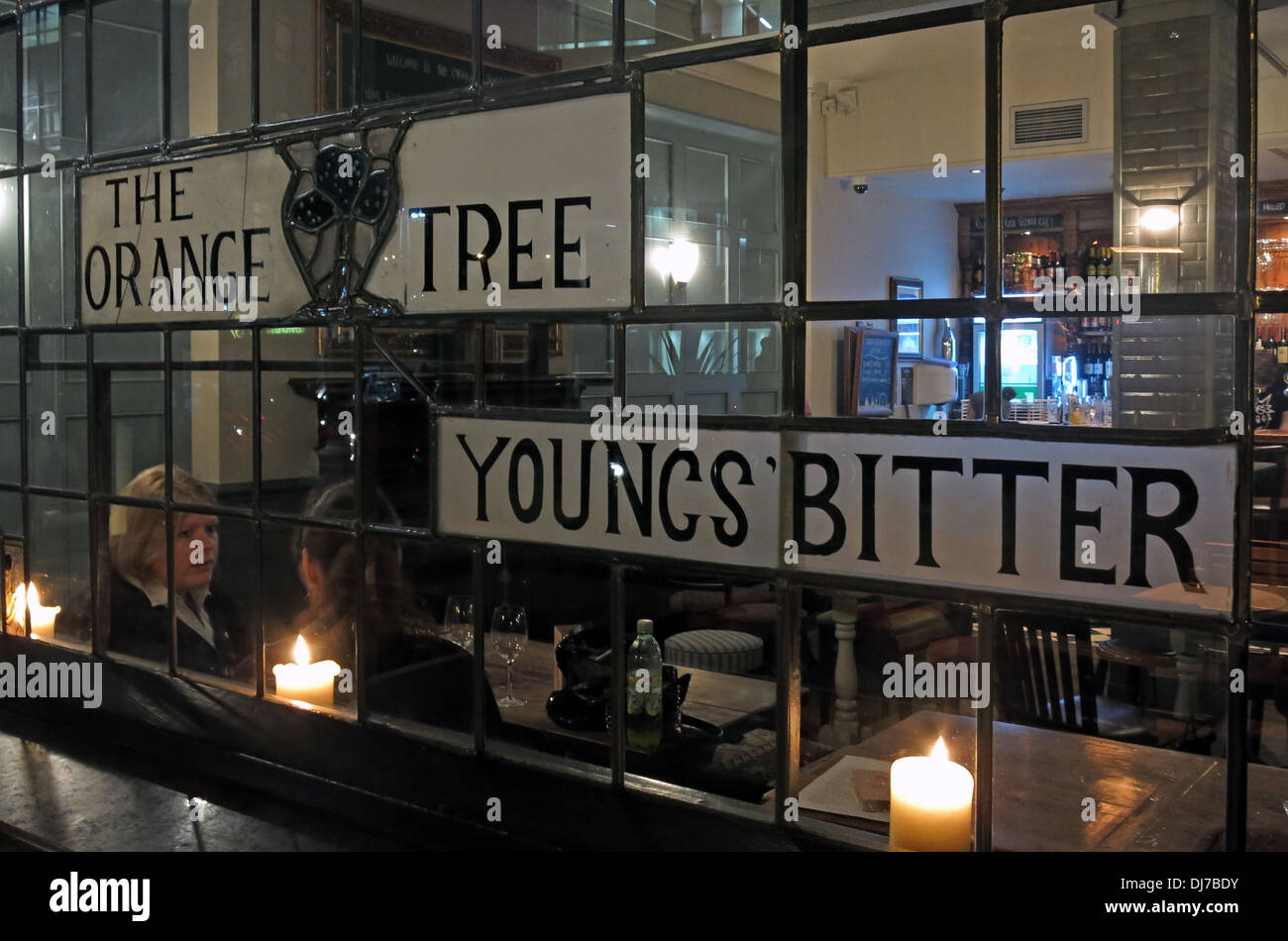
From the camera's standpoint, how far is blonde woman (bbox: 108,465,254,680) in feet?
7.31

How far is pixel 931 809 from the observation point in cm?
130

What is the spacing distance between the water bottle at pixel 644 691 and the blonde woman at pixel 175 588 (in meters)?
0.86

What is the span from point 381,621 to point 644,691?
1.71 feet

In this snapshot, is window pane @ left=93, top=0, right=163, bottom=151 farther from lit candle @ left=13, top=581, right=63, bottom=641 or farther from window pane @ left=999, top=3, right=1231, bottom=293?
window pane @ left=999, top=3, right=1231, bottom=293

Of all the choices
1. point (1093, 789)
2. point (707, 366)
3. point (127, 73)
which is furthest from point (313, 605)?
point (1093, 789)

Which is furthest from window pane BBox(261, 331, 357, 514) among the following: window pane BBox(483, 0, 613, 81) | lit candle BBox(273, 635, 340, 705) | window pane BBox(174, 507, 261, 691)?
window pane BBox(483, 0, 613, 81)

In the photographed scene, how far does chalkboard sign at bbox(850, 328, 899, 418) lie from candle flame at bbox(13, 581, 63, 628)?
6.61ft

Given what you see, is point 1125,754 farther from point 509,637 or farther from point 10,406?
point 10,406

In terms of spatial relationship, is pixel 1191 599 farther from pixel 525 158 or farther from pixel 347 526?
pixel 347 526

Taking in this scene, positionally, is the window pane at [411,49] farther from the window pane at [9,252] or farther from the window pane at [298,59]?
the window pane at [9,252]

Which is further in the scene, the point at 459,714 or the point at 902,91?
the point at 459,714
